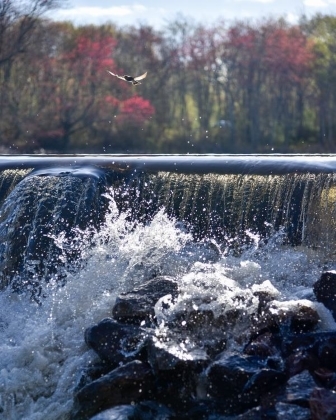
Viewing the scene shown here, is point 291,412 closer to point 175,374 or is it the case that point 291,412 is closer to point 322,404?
point 322,404

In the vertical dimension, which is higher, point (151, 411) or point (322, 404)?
point (322, 404)

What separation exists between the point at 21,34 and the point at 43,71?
4.76 feet

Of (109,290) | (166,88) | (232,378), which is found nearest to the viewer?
(232,378)

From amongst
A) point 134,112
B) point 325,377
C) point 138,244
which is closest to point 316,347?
point 325,377

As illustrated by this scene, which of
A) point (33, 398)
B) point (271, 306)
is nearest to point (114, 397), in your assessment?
point (33, 398)

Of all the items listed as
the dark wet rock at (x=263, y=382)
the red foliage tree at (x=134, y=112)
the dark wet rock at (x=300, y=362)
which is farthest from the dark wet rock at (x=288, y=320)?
the red foliage tree at (x=134, y=112)

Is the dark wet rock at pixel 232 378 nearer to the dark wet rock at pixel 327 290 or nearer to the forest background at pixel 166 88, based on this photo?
the dark wet rock at pixel 327 290

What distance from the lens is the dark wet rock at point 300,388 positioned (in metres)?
6.11

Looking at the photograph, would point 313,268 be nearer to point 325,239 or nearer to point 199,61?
point 325,239

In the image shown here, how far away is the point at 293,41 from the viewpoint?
31109 mm

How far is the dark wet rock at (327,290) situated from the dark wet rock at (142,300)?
110 cm

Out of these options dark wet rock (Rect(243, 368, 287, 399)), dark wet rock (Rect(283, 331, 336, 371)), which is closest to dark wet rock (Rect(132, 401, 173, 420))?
dark wet rock (Rect(243, 368, 287, 399))

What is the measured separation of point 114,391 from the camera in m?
6.55

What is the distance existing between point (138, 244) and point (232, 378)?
2.83 metres
